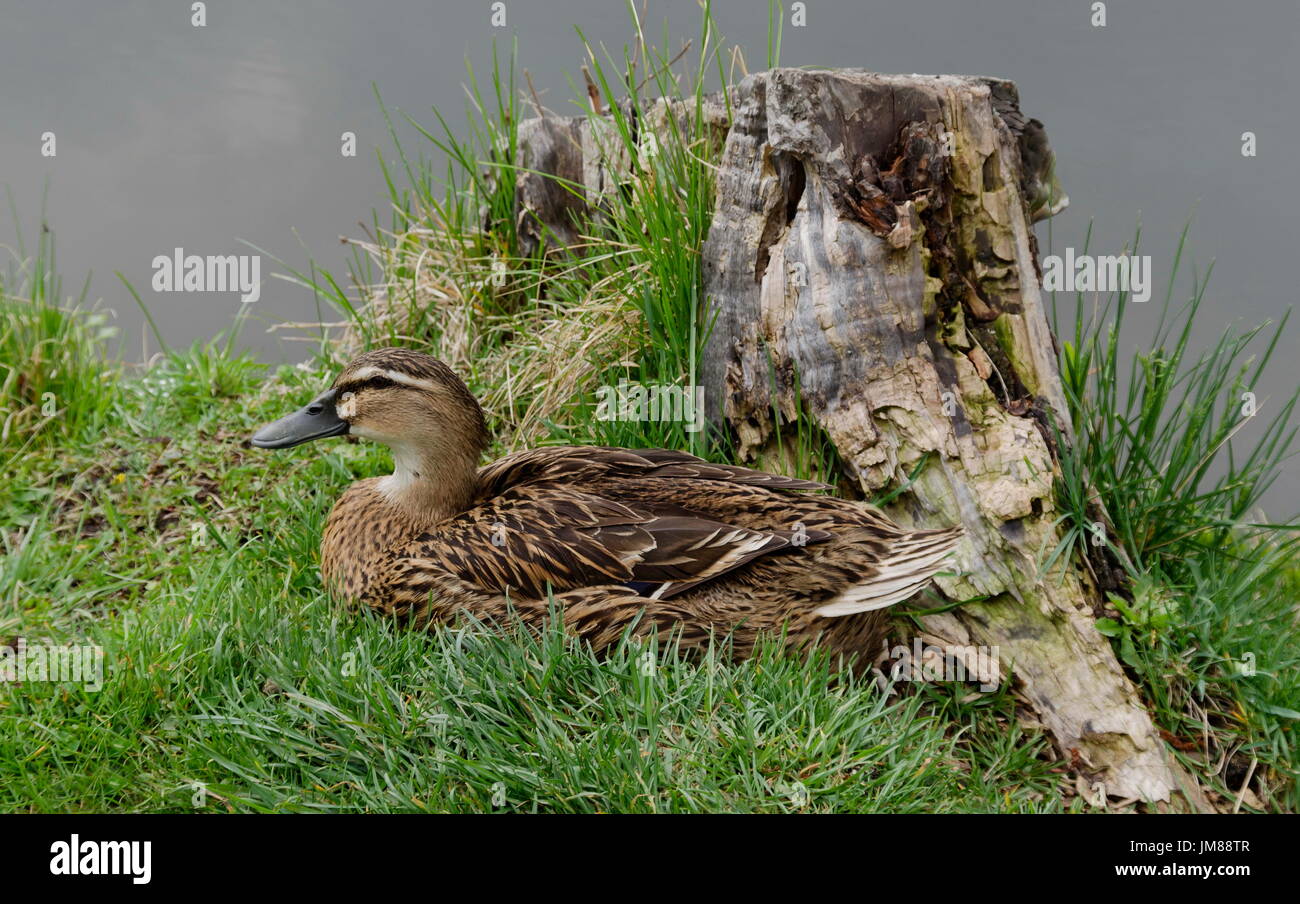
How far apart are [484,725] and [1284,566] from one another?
14.2ft

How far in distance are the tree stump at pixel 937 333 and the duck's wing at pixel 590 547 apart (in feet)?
2.94

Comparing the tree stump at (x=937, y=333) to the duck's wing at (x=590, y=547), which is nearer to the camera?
the duck's wing at (x=590, y=547)

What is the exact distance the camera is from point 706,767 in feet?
12.0

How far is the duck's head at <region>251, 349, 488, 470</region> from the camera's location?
194 inches

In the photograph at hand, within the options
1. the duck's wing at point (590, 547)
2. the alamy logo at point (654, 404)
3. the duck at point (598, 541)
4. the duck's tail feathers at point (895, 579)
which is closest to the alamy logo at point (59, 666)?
the duck at point (598, 541)

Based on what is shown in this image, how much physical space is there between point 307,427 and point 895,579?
259cm

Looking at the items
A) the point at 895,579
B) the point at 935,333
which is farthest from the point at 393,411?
the point at 935,333

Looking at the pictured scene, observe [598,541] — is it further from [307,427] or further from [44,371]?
[44,371]

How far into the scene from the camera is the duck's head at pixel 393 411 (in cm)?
493

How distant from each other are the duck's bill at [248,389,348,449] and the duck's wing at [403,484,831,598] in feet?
2.31

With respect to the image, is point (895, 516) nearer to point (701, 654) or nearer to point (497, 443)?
point (701, 654)
